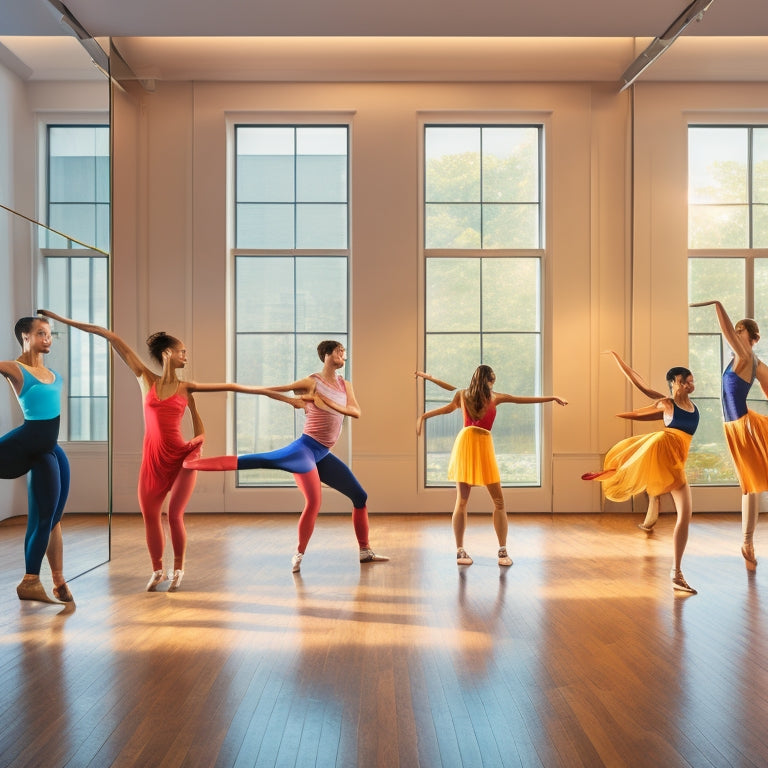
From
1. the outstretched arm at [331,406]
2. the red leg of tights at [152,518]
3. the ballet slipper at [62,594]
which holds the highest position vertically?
the outstretched arm at [331,406]

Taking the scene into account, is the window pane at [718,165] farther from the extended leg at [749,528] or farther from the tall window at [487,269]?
the extended leg at [749,528]

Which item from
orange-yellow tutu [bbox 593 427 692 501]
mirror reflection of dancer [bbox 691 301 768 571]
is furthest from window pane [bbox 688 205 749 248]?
orange-yellow tutu [bbox 593 427 692 501]

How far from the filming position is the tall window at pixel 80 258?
15.4 feet

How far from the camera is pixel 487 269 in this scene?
8516 millimetres

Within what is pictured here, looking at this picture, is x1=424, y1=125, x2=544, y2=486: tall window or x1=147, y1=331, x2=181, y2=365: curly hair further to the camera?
x1=424, y1=125, x2=544, y2=486: tall window

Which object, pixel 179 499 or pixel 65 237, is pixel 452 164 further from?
pixel 179 499

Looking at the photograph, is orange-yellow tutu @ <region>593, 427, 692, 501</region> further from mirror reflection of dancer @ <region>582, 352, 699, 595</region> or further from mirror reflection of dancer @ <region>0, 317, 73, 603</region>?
mirror reflection of dancer @ <region>0, 317, 73, 603</region>

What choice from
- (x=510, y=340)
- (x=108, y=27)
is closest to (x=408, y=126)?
(x=510, y=340)

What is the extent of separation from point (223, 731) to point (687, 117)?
8116 mm

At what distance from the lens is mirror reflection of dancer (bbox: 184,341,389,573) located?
5.25 metres

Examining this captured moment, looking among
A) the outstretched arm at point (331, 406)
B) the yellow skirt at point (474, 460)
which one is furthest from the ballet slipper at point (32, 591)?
the yellow skirt at point (474, 460)

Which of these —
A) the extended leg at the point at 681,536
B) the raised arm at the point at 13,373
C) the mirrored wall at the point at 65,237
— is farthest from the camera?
the extended leg at the point at 681,536

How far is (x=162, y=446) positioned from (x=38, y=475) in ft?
2.41

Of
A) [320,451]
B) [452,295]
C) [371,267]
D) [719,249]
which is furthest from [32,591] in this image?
[719,249]
